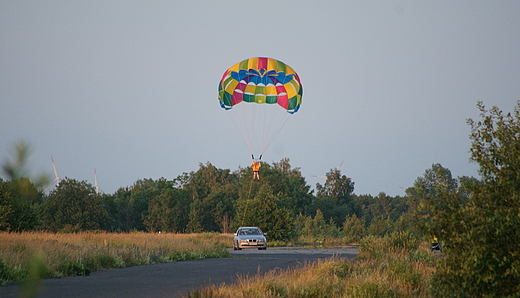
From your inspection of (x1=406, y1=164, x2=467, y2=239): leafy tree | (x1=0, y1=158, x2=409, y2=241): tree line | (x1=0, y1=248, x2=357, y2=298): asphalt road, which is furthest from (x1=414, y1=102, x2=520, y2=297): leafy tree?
(x1=0, y1=158, x2=409, y2=241): tree line

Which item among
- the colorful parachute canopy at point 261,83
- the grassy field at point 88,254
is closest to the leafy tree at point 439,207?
the grassy field at point 88,254

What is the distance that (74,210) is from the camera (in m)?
68.2

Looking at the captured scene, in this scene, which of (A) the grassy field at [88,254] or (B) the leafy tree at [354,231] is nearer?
(A) the grassy field at [88,254]

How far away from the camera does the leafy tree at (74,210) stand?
211 ft

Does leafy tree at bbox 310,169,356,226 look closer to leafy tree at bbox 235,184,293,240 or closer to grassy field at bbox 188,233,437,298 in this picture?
leafy tree at bbox 235,184,293,240

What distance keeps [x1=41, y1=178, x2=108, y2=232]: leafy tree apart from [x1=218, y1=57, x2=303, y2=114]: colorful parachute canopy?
111 feet

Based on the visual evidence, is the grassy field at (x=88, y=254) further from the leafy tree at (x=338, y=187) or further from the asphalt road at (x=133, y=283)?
the leafy tree at (x=338, y=187)

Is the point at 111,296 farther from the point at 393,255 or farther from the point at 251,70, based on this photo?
the point at 251,70

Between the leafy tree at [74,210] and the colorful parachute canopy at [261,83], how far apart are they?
33822mm

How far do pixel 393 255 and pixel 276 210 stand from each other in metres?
32.4

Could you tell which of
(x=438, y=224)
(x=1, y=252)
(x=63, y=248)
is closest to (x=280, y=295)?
(x=438, y=224)

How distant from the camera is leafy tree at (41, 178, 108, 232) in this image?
64.4m

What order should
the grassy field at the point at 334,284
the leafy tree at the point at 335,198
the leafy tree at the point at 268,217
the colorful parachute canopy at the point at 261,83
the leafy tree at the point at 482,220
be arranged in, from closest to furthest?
1. the leafy tree at the point at 482,220
2. the grassy field at the point at 334,284
3. the colorful parachute canopy at the point at 261,83
4. the leafy tree at the point at 268,217
5. the leafy tree at the point at 335,198

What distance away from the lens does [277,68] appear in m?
34.2
